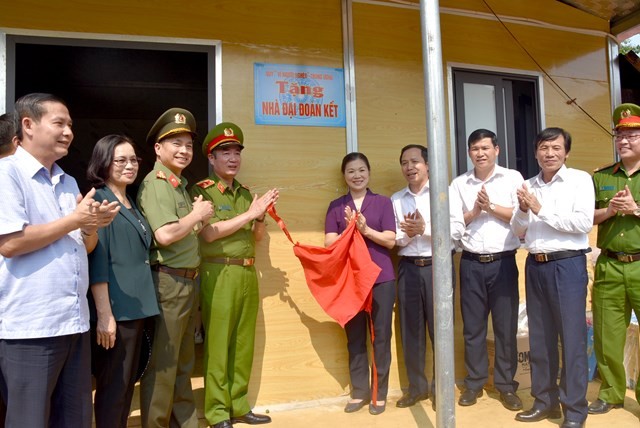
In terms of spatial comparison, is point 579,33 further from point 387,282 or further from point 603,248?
point 387,282

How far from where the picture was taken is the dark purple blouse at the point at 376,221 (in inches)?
141

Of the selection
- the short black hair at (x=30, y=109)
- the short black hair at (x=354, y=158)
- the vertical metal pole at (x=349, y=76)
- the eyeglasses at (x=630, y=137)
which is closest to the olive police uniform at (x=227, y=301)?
the short black hair at (x=354, y=158)

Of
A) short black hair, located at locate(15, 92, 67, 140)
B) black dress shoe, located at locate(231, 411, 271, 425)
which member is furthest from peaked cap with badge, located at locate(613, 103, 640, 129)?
short black hair, located at locate(15, 92, 67, 140)

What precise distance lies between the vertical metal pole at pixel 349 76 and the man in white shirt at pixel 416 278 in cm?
45

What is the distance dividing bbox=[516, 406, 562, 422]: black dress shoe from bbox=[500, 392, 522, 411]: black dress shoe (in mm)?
173

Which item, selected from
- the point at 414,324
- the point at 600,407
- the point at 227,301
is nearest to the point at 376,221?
the point at 414,324

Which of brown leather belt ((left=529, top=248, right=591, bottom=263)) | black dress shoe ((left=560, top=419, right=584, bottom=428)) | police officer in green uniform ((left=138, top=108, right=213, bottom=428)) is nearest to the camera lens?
police officer in green uniform ((left=138, top=108, right=213, bottom=428))

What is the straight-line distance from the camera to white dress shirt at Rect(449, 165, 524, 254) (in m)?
3.52

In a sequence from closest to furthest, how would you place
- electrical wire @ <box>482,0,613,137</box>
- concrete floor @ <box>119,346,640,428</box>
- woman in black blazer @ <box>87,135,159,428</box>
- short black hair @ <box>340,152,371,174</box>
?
woman in black blazer @ <box>87,135,159,428</box>
concrete floor @ <box>119,346,640,428</box>
short black hair @ <box>340,152,371,174</box>
electrical wire @ <box>482,0,613,137</box>

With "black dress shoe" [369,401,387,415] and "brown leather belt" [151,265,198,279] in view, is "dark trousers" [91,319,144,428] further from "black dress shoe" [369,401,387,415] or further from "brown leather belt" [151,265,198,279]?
"black dress shoe" [369,401,387,415]

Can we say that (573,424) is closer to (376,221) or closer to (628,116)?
(376,221)

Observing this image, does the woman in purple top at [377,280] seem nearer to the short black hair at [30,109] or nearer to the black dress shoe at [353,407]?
the black dress shoe at [353,407]

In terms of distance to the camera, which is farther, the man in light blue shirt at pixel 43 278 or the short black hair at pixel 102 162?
the short black hair at pixel 102 162

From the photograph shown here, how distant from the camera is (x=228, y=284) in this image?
314 cm
